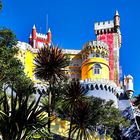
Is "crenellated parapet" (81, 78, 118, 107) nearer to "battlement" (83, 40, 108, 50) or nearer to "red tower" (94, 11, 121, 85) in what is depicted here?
"battlement" (83, 40, 108, 50)

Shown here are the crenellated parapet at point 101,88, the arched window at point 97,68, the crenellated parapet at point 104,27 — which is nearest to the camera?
the crenellated parapet at point 101,88

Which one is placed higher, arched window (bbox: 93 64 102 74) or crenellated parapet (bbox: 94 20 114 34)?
crenellated parapet (bbox: 94 20 114 34)

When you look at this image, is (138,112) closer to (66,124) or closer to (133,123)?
(133,123)

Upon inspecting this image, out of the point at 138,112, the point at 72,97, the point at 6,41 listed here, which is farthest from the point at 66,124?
the point at 138,112

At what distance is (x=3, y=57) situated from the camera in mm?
30000

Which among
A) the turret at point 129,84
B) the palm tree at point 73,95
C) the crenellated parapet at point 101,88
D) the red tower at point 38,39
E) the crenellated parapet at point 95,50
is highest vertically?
the red tower at point 38,39

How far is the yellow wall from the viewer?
69.9 m

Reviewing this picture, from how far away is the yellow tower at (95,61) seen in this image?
230 feet

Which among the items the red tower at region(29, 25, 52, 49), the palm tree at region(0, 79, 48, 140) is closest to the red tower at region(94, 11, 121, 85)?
the red tower at region(29, 25, 52, 49)

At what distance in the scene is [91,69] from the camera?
70562 millimetres

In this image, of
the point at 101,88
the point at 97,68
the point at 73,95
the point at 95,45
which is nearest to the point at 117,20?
the point at 95,45

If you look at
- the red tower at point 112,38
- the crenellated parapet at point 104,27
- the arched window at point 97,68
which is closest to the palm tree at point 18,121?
the arched window at point 97,68

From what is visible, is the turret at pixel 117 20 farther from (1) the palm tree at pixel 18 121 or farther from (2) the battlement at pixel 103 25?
(1) the palm tree at pixel 18 121

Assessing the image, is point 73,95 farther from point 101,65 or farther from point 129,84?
point 129,84
